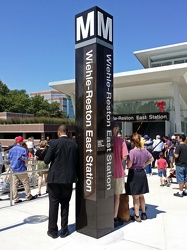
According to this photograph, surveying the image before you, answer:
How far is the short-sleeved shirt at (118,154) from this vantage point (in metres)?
4.65

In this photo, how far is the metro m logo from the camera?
A: 4.12 meters

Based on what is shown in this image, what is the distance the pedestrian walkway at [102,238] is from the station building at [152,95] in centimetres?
1599

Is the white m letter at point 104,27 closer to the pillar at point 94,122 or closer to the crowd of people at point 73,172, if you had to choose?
the pillar at point 94,122

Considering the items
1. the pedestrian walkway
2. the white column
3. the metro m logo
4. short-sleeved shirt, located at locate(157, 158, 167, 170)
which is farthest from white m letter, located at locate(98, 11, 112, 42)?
the white column

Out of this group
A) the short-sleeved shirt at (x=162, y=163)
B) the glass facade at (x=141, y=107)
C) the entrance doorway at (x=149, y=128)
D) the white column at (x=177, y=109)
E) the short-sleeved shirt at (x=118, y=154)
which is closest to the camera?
the short-sleeved shirt at (x=118, y=154)

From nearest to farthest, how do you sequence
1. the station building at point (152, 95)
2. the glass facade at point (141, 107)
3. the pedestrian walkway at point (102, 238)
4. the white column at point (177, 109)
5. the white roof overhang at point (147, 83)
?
the pedestrian walkway at point (102, 238)
the white roof overhang at point (147, 83)
the station building at point (152, 95)
the white column at point (177, 109)
the glass facade at point (141, 107)

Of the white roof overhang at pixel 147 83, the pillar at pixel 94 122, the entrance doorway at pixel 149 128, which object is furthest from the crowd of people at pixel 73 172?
the entrance doorway at pixel 149 128

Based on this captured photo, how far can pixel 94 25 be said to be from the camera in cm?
413

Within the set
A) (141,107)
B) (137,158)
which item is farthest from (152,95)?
(137,158)

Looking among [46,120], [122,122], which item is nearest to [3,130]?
[46,120]

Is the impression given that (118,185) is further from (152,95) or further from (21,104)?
(21,104)

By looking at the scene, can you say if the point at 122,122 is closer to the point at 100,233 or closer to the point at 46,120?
the point at 46,120

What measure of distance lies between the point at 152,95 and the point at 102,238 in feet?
76.0

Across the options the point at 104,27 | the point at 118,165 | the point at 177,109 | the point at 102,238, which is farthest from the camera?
the point at 177,109
